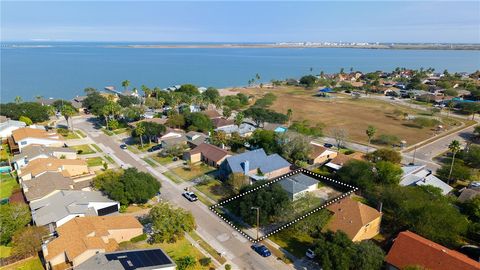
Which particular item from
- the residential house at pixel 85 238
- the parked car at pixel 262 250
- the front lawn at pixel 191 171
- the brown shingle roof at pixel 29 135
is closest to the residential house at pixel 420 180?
the parked car at pixel 262 250

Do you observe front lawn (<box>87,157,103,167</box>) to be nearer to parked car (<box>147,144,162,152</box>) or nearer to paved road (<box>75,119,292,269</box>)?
paved road (<box>75,119,292,269</box>)

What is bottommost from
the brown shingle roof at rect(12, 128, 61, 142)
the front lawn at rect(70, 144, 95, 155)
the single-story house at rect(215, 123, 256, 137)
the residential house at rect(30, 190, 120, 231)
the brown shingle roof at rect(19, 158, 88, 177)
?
the front lawn at rect(70, 144, 95, 155)

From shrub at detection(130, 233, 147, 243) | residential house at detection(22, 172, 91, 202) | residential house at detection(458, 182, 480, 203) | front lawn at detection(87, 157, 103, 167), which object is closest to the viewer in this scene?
shrub at detection(130, 233, 147, 243)

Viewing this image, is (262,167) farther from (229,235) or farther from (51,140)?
(51,140)

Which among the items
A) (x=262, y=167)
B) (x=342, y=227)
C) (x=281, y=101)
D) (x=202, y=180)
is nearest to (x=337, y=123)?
(x=281, y=101)

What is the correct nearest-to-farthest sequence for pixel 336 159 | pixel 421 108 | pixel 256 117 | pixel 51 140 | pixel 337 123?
pixel 336 159, pixel 51 140, pixel 256 117, pixel 337 123, pixel 421 108

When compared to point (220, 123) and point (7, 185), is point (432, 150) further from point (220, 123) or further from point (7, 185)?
point (7, 185)

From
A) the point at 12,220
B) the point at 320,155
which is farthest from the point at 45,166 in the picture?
the point at 320,155

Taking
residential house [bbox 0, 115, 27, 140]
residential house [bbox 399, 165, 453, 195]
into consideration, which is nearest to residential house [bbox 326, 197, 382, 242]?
residential house [bbox 399, 165, 453, 195]

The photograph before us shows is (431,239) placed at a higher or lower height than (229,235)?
higher
